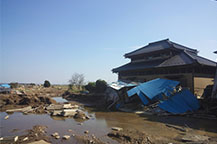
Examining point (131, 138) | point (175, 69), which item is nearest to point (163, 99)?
point (175, 69)

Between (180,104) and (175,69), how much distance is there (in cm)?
668

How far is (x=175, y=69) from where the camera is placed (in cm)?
1758

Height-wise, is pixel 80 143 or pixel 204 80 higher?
pixel 204 80

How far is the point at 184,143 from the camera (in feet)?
18.8

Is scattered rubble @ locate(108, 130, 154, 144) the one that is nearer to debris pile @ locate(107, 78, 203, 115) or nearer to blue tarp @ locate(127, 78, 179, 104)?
debris pile @ locate(107, 78, 203, 115)

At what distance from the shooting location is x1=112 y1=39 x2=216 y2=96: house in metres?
15.9

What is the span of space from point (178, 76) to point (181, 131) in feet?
36.0

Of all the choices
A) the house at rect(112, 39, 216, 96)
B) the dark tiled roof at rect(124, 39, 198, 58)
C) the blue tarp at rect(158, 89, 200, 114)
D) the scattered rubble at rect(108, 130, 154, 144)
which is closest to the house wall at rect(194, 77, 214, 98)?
the house at rect(112, 39, 216, 96)

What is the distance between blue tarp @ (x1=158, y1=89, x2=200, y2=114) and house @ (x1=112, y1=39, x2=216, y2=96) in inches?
140

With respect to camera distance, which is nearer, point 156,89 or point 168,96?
point 168,96

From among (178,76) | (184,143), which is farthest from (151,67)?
(184,143)

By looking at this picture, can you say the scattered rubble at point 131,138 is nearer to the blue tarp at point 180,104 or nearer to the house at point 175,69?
the blue tarp at point 180,104

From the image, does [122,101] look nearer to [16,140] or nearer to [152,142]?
[152,142]

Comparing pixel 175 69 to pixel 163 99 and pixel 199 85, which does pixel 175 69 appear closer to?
pixel 199 85
